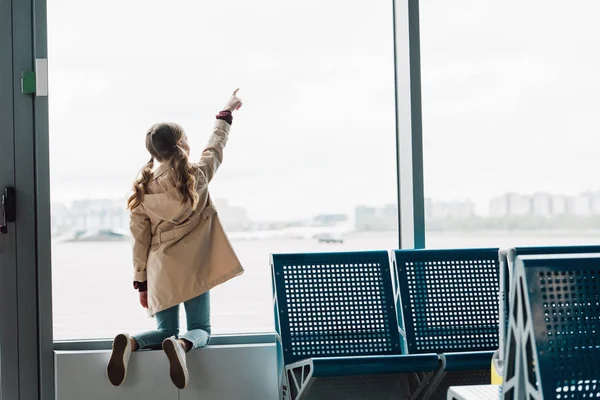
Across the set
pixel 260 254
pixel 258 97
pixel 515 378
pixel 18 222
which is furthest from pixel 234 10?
pixel 515 378

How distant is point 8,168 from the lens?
312cm

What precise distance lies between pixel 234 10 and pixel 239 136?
0.61 metres

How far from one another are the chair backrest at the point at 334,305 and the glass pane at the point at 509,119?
1.75 ft

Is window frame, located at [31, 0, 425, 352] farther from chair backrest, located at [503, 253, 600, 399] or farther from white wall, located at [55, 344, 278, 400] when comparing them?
chair backrest, located at [503, 253, 600, 399]

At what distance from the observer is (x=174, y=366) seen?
2.94 meters

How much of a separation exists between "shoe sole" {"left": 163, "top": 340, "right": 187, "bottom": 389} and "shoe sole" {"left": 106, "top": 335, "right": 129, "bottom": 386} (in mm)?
191

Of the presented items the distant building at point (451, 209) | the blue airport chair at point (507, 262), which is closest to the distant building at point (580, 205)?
the distant building at point (451, 209)

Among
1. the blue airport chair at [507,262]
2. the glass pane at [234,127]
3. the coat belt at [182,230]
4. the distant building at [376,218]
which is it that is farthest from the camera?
the distant building at [376,218]

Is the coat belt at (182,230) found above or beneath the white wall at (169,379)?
above

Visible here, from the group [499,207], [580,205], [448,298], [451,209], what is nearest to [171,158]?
[448,298]

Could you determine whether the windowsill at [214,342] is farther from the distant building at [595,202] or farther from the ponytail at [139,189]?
the distant building at [595,202]

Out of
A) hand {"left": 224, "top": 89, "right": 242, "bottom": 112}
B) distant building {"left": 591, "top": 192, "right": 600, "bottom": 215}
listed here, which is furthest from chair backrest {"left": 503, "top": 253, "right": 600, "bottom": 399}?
distant building {"left": 591, "top": 192, "right": 600, "bottom": 215}

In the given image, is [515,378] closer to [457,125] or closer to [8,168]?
[457,125]

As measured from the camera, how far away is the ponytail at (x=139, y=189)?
3.14m
